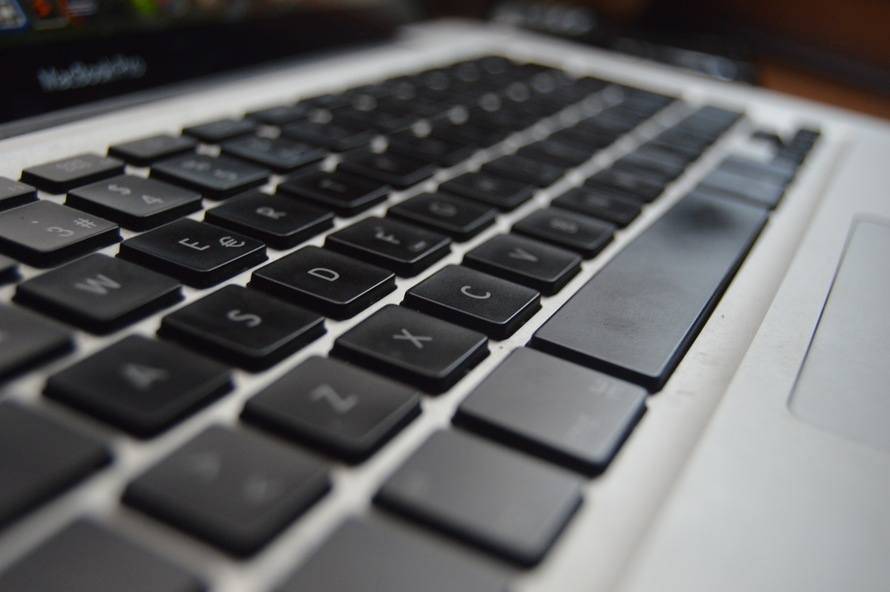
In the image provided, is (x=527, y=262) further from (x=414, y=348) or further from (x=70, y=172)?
(x=70, y=172)

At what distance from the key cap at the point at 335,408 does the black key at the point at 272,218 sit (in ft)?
0.31

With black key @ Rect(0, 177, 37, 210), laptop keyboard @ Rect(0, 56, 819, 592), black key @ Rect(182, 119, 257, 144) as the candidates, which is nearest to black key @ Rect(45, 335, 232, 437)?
laptop keyboard @ Rect(0, 56, 819, 592)

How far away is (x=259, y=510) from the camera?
0.16 meters

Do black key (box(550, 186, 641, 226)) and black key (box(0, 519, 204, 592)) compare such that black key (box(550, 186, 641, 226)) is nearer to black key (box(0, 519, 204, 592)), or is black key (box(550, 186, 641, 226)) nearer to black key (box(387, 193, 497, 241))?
black key (box(387, 193, 497, 241))

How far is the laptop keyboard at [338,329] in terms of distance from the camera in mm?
160

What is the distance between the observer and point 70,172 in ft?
1.01

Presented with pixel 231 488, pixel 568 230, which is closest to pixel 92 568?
pixel 231 488

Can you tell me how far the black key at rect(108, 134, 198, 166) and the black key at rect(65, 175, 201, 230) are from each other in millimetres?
30

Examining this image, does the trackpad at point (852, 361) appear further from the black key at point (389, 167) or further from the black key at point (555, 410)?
the black key at point (389, 167)

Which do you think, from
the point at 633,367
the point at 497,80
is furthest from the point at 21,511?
the point at 497,80

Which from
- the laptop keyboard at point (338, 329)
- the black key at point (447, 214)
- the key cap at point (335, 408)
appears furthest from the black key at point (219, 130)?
the key cap at point (335, 408)

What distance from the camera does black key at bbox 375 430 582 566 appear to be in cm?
16

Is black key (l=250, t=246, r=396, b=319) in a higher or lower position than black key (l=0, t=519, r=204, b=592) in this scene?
Result: higher

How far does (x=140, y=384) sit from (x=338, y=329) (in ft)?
0.23
